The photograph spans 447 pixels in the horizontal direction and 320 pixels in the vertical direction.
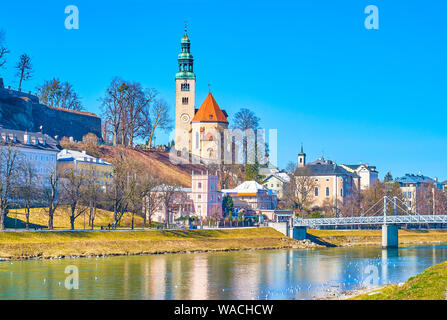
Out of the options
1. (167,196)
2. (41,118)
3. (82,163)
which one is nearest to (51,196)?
(167,196)

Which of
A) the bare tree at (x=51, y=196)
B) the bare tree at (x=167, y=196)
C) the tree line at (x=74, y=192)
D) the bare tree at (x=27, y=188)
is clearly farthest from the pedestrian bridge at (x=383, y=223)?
the bare tree at (x=27, y=188)

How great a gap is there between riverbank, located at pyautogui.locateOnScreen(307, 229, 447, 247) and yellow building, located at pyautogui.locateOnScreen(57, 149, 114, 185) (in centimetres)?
3134

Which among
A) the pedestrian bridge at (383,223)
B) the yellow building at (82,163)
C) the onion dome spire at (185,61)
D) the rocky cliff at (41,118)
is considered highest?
the onion dome spire at (185,61)

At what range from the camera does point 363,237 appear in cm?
10075

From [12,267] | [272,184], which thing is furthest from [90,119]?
[12,267]

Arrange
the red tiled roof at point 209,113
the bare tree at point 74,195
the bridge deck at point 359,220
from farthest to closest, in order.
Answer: the red tiled roof at point 209,113, the bridge deck at point 359,220, the bare tree at point 74,195

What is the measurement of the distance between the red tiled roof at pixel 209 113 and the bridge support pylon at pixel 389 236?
2502 inches

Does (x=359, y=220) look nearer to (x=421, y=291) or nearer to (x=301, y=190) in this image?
(x=301, y=190)

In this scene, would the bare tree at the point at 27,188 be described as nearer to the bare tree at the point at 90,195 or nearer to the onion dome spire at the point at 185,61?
the bare tree at the point at 90,195

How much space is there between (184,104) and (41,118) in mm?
40116

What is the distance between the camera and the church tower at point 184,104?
494 ft

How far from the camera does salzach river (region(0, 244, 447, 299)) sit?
4169 cm

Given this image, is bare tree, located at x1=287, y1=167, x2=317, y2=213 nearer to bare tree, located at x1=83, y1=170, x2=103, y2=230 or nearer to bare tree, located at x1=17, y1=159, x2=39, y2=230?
bare tree, located at x1=83, y1=170, x2=103, y2=230
